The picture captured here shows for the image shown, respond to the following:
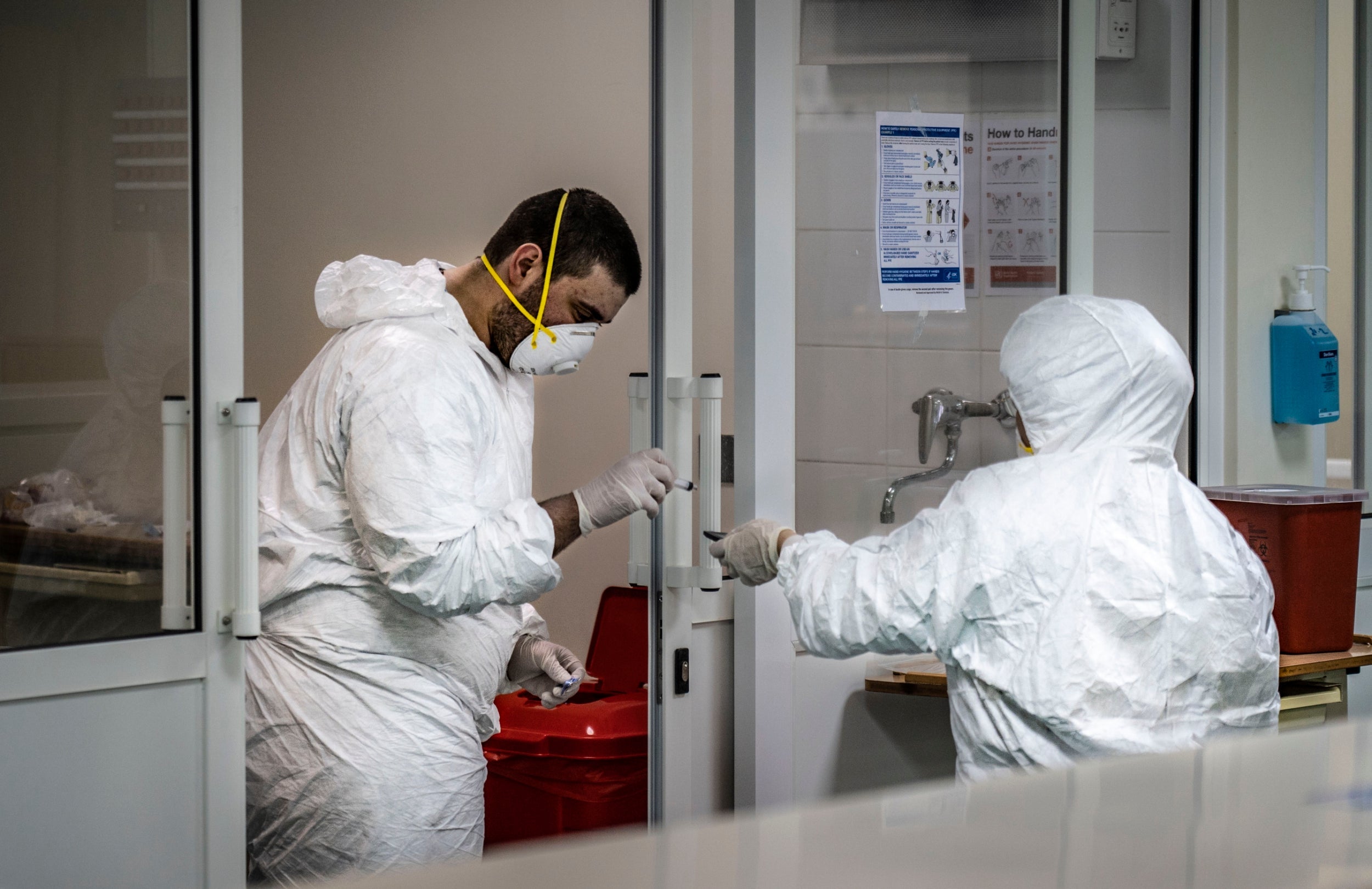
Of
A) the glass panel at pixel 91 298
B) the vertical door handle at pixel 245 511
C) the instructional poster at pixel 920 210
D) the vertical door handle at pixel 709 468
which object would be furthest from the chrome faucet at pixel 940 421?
the glass panel at pixel 91 298

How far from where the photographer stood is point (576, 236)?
1.93 metres

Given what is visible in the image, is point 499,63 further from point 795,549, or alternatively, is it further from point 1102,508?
point 1102,508

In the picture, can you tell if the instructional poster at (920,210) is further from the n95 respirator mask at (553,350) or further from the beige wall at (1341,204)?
the beige wall at (1341,204)

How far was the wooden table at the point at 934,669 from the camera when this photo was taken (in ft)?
6.96

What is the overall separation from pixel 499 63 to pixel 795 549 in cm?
181

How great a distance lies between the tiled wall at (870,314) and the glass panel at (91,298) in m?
1.08

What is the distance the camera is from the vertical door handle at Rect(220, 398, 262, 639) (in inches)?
62.1

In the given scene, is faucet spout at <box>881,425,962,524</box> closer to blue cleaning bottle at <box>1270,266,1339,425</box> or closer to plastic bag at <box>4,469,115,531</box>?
blue cleaning bottle at <box>1270,266,1339,425</box>

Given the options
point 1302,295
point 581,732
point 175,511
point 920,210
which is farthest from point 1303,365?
point 175,511

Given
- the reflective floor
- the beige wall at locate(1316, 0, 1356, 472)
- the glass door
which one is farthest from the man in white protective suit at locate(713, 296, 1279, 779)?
the beige wall at locate(1316, 0, 1356, 472)

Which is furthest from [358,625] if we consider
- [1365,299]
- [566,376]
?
[1365,299]

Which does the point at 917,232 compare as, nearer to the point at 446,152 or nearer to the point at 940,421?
the point at 940,421

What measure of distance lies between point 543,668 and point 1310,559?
1.45m

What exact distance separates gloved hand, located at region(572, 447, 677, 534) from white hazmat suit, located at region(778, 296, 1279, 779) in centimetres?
29
